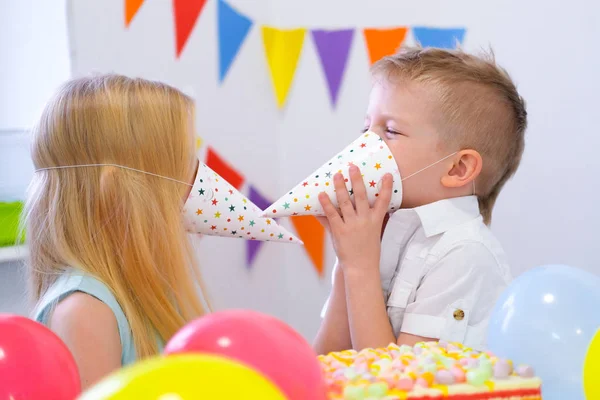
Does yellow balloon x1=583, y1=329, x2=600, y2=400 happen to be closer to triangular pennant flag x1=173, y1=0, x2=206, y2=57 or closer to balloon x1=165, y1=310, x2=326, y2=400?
balloon x1=165, y1=310, x2=326, y2=400

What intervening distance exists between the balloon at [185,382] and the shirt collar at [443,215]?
834 mm

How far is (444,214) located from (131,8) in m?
1.28

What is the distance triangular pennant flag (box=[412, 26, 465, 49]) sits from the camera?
220 cm

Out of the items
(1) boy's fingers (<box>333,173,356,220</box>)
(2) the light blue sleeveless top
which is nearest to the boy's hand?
(1) boy's fingers (<box>333,173,356,220</box>)

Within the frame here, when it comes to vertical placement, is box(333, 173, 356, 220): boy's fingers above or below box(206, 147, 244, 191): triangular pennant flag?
above

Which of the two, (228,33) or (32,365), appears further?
(228,33)

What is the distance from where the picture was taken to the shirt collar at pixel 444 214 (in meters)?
1.26

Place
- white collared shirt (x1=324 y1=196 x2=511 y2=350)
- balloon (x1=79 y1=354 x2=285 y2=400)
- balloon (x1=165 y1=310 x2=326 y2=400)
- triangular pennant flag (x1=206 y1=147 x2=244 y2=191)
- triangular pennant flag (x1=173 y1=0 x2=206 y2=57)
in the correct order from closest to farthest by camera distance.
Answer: balloon (x1=79 y1=354 x2=285 y2=400)
balloon (x1=165 y1=310 x2=326 y2=400)
white collared shirt (x1=324 y1=196 x2=511 y2=350)
triangular pennant flag (x1=173 y1=0 x2=206 y2=57)
triangular pennant flag (x1=206 y1=147 x2=244 y2=191)

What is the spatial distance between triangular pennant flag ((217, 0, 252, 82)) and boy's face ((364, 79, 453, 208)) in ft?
4.10

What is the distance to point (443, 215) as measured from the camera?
4.16 feet

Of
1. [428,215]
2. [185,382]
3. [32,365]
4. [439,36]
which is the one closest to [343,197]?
[428,215]

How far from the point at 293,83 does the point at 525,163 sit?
0.88m

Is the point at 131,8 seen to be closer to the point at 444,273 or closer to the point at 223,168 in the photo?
the point at 223,168

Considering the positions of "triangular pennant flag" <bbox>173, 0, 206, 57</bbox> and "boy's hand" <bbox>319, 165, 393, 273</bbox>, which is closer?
"boy's hand" <bbox>319, 165, 393, 273</bbox>
